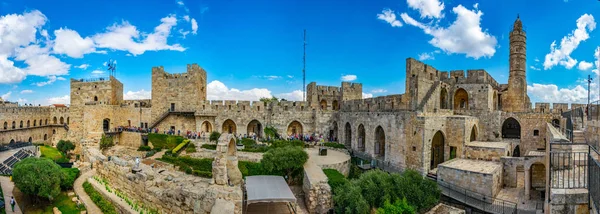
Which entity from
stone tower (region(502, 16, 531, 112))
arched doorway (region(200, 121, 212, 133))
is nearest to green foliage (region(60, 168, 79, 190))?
arched doorway (region(200, 121, 212, 133))

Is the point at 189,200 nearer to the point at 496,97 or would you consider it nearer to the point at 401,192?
the point at 401,192

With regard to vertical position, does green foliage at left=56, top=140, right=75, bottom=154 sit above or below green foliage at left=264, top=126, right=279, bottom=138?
Result: below

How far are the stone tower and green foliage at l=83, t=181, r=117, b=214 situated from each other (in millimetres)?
25980

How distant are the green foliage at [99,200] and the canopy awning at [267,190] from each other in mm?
4467

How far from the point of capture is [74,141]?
2870cm

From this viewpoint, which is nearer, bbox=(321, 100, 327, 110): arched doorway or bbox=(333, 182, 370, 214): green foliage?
bbox=(333, 182, 370, 214): green foliage

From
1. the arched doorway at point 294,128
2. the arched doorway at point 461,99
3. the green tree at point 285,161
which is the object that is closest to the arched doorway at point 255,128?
the arched doorway at point 294,128

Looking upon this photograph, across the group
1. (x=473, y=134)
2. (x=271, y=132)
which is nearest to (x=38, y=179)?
(x=271, y=132)

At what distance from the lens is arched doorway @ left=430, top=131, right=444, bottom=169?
60.5ft

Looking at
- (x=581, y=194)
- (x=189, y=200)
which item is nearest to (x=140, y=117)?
(x=189, y=200)

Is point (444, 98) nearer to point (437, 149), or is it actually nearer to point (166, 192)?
point (437, 149)

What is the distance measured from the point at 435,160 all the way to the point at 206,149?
625 inches

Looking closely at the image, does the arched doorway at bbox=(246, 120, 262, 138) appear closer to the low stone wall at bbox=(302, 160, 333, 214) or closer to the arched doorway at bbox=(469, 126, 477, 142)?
the low stone wall at bbox=(302, 160, 333, 214)

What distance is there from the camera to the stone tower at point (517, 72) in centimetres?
2244
